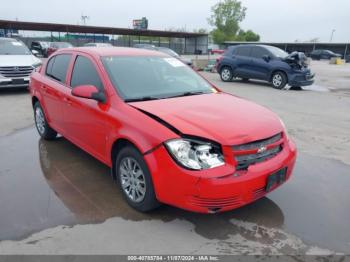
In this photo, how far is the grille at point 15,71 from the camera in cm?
945

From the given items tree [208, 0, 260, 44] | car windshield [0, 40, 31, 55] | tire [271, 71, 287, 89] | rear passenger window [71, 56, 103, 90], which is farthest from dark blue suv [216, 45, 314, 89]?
tree [208, 0, 260, 44]

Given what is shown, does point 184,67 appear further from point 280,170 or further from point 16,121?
point 16,121

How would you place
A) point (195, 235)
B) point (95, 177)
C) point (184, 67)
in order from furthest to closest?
1. point (184, 67)
2. point (95, 177)
3. point (195, 235)

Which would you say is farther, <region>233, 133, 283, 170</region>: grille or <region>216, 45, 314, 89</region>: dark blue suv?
<region>216, 45, 314, 89</region>: dark blue suv

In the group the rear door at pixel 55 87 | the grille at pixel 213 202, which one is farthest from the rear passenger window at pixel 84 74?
the grille at pixel 213 202

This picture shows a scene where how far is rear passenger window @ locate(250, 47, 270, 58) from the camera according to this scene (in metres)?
13.1

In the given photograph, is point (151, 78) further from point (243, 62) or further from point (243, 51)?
point (243, 51)

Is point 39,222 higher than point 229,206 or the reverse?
the reverse

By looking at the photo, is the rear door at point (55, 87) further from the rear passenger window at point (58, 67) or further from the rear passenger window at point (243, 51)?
the rear passenger window at point (243, 51)

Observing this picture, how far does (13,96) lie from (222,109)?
8.50 m

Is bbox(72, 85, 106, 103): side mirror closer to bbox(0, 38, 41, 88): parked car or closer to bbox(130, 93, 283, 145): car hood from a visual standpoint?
bbox(130, 93, 283, 145): car hood

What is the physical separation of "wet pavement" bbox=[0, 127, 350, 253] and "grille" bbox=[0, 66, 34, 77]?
19.0 feet

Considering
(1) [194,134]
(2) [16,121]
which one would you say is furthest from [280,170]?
(2) [16,121]

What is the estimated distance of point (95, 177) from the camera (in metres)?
4.14
